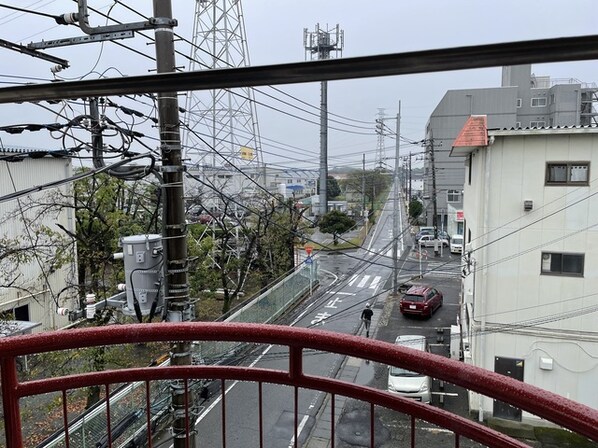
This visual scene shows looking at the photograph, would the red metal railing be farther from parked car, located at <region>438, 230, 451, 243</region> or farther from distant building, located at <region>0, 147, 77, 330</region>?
parked car, located at <region>438, 230, 451, 243</region>

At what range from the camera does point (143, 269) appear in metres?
3.71

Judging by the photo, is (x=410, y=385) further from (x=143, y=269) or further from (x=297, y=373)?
(x=297, y=373)

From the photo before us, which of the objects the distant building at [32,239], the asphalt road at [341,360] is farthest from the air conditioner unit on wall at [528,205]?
the distant building at [32,239]

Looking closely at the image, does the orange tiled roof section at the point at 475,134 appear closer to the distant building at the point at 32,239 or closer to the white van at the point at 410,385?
the white van at the point at 410,385

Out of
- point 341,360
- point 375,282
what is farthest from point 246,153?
point 341,360

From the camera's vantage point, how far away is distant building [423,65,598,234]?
486 inches

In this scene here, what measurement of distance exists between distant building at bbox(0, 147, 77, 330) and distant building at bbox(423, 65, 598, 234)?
8261mm

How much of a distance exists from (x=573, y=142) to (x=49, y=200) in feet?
26.6

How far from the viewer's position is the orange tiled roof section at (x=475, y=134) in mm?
6125

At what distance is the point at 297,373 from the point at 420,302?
10.5 meters

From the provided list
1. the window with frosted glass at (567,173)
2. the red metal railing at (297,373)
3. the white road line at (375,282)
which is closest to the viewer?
the red metal railing at (297,373)

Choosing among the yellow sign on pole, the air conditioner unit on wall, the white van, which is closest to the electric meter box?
the white van

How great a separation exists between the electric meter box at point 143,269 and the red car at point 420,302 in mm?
8368

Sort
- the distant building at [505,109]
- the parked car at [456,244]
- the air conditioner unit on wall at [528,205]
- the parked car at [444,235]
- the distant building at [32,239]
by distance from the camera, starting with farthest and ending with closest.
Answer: the parked car at [444,235] → the parked car at [456,244] → the distant building at [505,109] → the distant building at [32,239] → the air conditioner unit on wall at [528,205]
